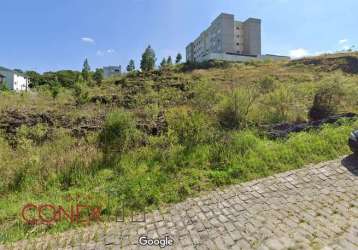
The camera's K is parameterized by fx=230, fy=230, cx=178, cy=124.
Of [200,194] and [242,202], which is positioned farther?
[200,194]

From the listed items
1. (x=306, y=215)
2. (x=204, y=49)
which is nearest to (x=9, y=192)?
(x=306, y=215)

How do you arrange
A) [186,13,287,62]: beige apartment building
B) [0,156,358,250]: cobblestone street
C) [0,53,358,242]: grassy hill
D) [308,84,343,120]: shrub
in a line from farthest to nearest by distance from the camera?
[186,13,287,62]: beige apartment building < [308,84,343,120]: shrub < [0,53,358,242]: grassy hill < [0,156,358,250]: cobblestone street

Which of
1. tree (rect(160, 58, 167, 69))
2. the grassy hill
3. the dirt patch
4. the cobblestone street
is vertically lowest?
the cobblestone street

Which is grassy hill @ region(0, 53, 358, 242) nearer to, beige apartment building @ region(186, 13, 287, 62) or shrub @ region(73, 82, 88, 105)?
shrub @ region(73, 82, 88, 105)

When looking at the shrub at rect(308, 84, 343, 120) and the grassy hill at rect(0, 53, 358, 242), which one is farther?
the shrub at rect(308, 84, 343, 120)

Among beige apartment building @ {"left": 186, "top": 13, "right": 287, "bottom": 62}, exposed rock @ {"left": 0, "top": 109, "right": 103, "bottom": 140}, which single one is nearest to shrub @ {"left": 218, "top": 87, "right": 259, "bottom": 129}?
exposed rock @ {"left": 0, "top": 109, "right": 103, "bottom": 140}

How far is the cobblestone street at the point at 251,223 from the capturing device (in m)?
2.66

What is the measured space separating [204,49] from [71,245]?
70412 mm

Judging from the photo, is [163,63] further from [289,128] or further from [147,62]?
[289,128]

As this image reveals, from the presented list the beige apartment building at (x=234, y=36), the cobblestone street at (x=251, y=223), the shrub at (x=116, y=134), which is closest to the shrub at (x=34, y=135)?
the shrub at (x=116, y=134)

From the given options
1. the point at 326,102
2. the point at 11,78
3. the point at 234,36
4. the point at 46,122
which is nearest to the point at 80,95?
the point at 46,122

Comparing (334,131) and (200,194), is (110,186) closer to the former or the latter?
(200,194)

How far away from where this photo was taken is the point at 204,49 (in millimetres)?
68375

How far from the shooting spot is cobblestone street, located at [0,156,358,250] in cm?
266
